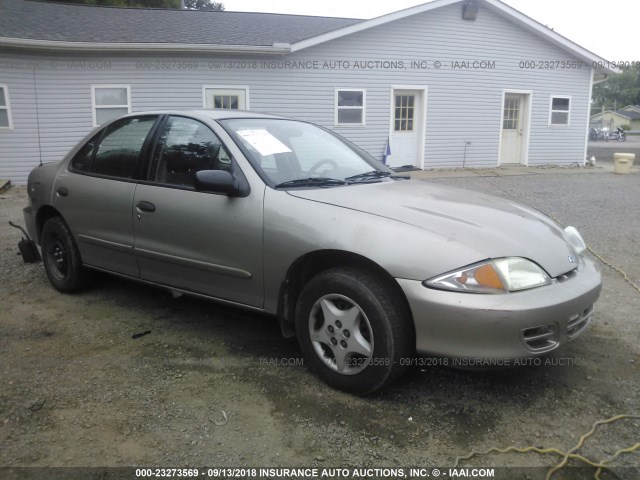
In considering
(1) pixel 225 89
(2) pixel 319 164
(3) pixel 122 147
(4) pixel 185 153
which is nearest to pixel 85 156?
(3) pixel 122 147

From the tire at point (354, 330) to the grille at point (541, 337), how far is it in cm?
56

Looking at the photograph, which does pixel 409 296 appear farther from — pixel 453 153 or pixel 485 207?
pixel 453 153

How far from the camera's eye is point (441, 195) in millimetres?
3506

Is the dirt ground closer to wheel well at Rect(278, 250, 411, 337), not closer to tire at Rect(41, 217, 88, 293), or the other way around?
tire at Rect(41, 217, 88, 293)

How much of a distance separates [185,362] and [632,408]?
2601mm

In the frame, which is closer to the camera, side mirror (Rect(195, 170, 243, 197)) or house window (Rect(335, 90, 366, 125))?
side mirror (Rect(195, 170, 243, 197))

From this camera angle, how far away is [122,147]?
4176 mm

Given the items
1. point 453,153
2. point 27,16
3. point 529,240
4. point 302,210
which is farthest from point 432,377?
point 27,16

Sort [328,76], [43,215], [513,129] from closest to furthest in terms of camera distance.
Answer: [43,215], [328,76], [513,129]

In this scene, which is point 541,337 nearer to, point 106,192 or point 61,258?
point 106,192

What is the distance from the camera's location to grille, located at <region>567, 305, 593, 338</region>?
2795 mm

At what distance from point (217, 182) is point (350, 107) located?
469 inches

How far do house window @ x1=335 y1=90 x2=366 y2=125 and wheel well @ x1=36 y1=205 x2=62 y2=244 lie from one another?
34.6 feet

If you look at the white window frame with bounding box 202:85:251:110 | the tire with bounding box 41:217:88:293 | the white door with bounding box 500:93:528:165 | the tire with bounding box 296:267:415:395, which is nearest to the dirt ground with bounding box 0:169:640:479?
the tire with bounding box 296:267:415:395
